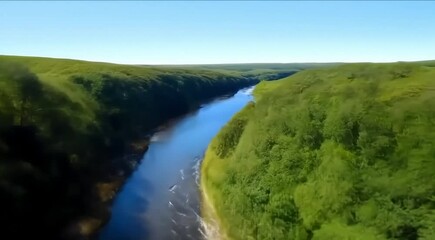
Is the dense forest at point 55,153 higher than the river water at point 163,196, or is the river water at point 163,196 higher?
the dense forest at point 55,153

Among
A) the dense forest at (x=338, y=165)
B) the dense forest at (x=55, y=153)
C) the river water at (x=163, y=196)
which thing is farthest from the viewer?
the river water at (x=163, y=196)

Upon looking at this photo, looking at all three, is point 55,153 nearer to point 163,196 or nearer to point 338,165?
point 163,196

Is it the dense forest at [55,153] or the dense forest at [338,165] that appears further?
the dense forest at [55,153]

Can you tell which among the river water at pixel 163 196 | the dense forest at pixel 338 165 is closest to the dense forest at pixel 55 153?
the river water at pixel 163 196

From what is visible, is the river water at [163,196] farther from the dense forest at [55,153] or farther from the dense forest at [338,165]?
the dense forest at [338,165]

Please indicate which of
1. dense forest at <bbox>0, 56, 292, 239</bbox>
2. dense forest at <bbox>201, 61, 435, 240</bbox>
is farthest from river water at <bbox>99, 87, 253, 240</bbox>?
dense forest at <bbox>201, 61, 435, 240</bbox>

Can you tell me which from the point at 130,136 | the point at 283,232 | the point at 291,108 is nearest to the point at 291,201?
the point at 283,232

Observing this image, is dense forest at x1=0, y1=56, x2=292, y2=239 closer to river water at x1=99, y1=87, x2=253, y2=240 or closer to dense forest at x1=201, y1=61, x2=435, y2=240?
river water at x1=99, y1=87, x2=253, y2=240

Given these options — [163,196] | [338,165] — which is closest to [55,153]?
[163,196]
